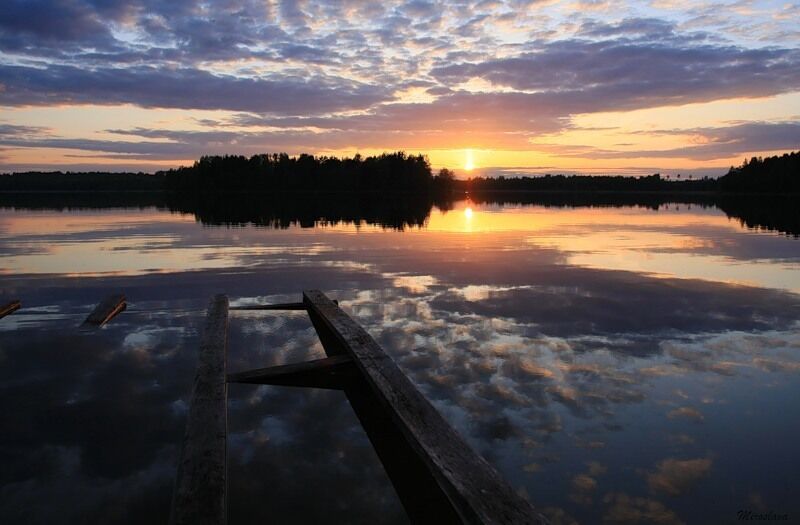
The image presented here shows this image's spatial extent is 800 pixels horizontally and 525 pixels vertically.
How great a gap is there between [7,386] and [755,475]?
7777 mm

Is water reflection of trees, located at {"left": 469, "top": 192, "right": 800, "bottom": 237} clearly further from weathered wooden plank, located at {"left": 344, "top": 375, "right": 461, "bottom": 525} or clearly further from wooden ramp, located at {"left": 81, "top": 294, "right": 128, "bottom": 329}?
wooden ramp, located at {"left": 81, "top": 294, "right": 128, "bottom": 329}

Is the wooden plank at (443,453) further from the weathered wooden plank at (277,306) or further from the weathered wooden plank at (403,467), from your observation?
the weathered wooden plank at (277,306)

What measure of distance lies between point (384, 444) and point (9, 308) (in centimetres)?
852

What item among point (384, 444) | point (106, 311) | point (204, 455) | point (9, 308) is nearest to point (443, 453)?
point (384, 444)

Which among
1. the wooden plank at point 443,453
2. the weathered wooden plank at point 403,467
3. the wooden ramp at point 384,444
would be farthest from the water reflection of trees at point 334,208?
the weathered wooden plank at point 403,467

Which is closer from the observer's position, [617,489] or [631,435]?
[617,489]

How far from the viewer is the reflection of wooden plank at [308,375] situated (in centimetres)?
702

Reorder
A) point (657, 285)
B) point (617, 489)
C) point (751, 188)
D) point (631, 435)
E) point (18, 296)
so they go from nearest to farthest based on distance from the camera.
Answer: point (617, 489)
point (631, 435)
point (18, 296)
point (657, 285)
point (751, 188)

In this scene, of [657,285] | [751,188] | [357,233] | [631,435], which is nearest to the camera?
[631,435]

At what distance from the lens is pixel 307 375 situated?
7.45 m

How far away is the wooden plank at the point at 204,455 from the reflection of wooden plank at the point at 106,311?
3.54 metres

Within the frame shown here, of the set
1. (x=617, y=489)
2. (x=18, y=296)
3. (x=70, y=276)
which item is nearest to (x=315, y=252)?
(x=70, y=276)

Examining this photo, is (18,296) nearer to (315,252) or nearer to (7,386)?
(7,386)

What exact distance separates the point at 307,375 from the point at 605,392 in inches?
142
